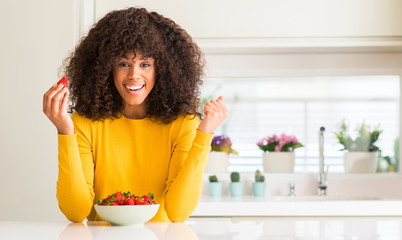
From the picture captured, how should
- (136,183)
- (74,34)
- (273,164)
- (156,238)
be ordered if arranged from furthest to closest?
(273,164) < (74,34) < (136,183) < (156,238)

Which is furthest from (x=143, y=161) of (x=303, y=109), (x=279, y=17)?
(x=303, y=109)

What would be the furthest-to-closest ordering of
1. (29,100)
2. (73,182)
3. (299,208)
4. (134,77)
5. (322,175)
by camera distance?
1. (322,175)
2. (29,100)
3. (299,208)
4. (134,77)
5. (73,182)

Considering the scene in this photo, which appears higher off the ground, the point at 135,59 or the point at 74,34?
the point at 74,34

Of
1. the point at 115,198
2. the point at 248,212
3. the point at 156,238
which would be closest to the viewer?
the point at 156,238

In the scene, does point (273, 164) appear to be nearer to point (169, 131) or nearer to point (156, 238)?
point (169, 131)

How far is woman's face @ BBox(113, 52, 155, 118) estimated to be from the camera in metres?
1.70

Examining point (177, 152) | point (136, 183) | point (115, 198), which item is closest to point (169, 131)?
point (177, 152)

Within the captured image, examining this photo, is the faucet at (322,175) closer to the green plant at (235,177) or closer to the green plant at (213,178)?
the green plant at (235,177)

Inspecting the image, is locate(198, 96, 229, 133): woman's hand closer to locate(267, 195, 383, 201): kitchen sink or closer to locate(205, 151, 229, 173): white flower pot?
locate(267, 195, 383, 201): kitchen sink

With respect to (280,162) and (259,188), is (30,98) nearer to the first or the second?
(259,188)

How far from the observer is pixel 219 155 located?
3.37m

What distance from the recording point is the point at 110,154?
1726mm

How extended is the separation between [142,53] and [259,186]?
1.65 metres

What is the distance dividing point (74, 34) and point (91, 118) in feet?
4.15
